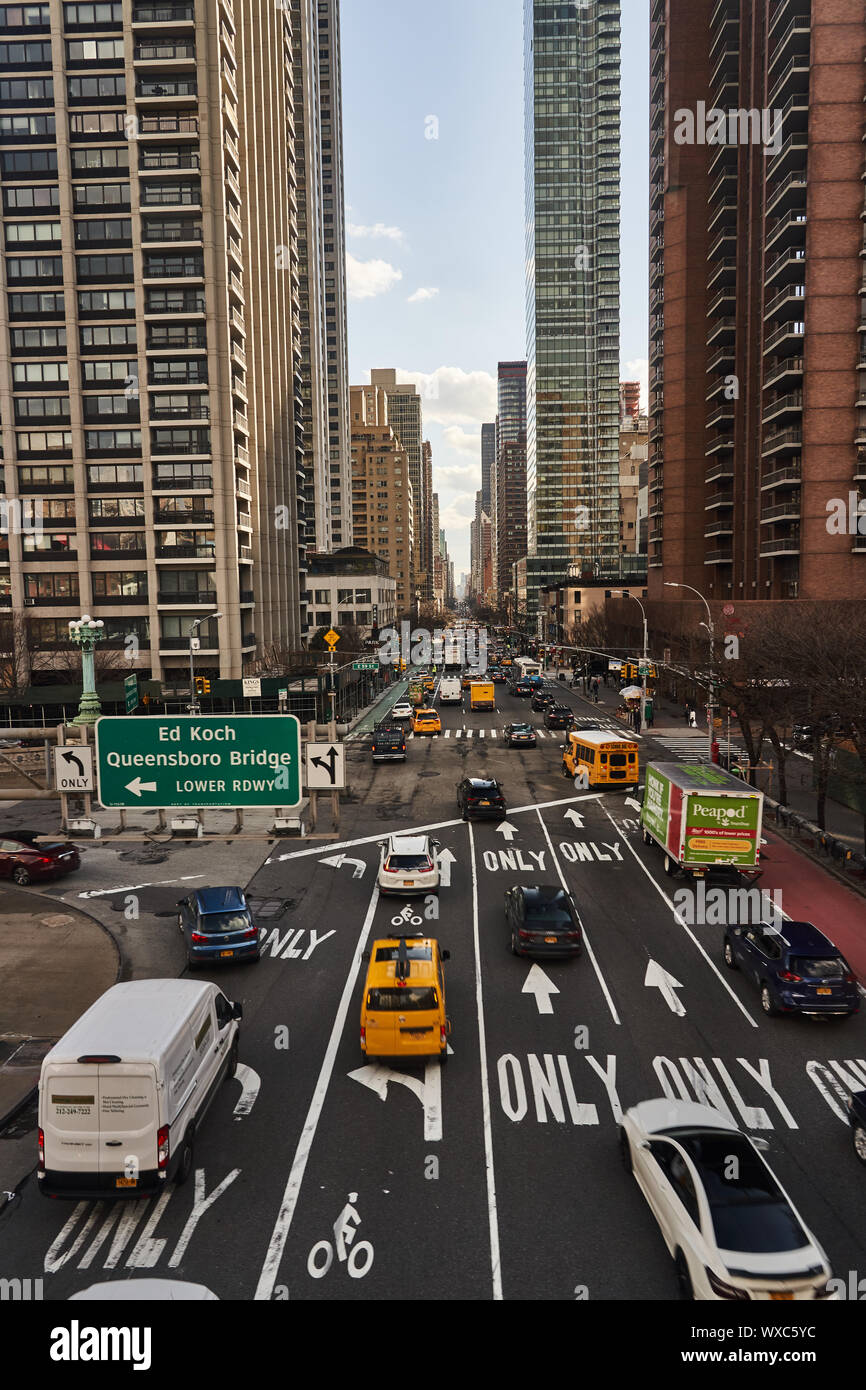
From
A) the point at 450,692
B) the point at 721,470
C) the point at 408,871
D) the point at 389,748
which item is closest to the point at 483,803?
the point at 408,871

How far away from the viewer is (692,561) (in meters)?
80.6

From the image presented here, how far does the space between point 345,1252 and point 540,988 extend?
8885mm

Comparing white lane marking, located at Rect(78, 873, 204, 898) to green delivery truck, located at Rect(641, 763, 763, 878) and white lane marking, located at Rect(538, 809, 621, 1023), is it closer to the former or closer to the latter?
white lane marking, located at Rect(538, 809, 621, 1023)

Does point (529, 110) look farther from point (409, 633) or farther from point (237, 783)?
point (237, 783)

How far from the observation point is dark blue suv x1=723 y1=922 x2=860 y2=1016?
1656cm

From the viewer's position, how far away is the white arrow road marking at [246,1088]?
546 inches

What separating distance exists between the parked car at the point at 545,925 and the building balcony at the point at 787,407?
5227 cm

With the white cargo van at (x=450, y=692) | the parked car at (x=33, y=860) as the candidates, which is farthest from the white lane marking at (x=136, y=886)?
the white cargo van at (x=450, y=692)

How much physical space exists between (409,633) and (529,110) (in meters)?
121

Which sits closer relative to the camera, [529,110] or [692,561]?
[692,561]

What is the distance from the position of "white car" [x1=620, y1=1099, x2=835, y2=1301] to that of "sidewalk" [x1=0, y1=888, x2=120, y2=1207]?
901cm

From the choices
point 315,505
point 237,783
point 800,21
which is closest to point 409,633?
point 315,505

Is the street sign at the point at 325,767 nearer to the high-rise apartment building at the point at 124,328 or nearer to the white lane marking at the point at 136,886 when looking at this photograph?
the white lane marking at the point at 136,886
